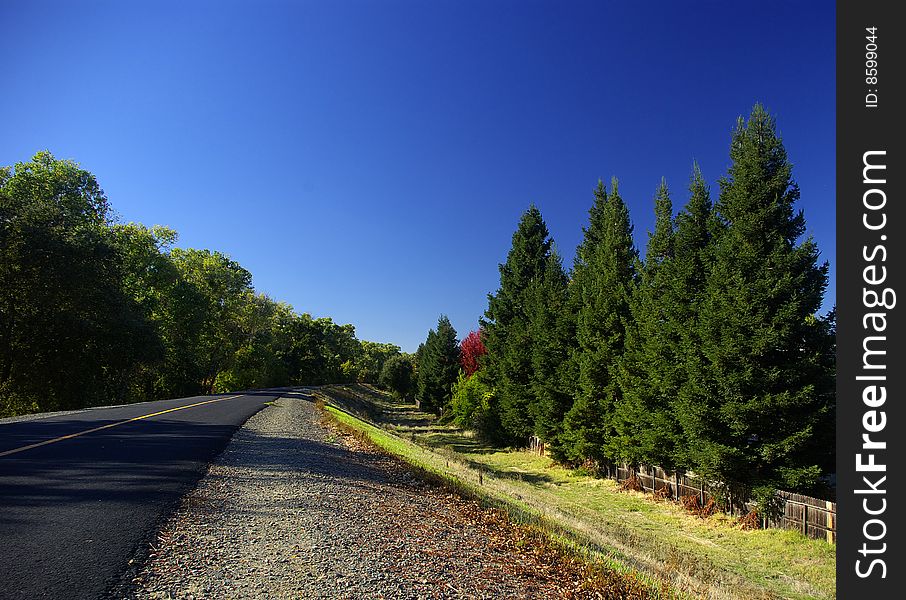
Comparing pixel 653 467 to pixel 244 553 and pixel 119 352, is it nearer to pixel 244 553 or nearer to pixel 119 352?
pixel 244 553

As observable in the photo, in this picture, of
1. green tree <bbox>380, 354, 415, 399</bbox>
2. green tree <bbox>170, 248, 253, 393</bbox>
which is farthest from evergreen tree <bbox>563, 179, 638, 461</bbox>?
green tree <bbox>380, 354, 415, 399</bbox>

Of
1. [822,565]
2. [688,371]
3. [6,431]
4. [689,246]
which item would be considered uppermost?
[689,246]

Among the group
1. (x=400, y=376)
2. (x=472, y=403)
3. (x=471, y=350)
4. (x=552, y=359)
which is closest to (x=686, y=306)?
(x=552, y=359)

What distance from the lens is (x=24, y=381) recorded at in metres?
26.5

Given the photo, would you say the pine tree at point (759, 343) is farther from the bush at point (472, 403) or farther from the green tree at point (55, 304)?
the green tree at point (55, 304)

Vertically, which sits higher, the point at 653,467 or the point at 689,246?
the point at 689,246

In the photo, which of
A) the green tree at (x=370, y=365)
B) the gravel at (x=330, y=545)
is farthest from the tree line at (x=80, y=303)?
the green tree at (x=370, y=365)

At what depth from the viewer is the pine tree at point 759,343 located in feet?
43.9

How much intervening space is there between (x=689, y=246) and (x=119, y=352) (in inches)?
1442

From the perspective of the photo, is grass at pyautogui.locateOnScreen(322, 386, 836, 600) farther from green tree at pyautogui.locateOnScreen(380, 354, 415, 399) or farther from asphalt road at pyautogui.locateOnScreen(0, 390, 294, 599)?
green tree at pyautogui.locateOnScreen(380, 354, 415, 399)

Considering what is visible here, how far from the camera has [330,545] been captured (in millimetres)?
5406

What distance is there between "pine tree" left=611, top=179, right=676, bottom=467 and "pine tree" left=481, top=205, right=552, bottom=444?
11.4 meters

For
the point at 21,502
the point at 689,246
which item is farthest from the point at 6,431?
the point at 689,246

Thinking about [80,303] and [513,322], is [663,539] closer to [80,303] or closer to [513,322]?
[513,322]
